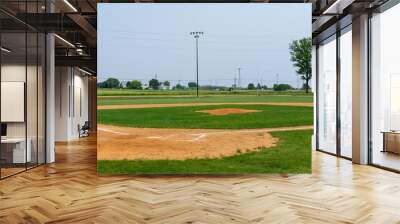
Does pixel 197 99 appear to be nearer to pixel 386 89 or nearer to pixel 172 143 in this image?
pixel 172 143

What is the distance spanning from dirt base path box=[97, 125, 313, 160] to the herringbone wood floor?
0.42 meters

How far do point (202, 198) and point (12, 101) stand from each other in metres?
3.84

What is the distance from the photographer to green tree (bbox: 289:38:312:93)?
7243mm

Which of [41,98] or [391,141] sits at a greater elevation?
[41,98]

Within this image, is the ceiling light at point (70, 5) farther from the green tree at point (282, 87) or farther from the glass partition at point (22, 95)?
the green tree at point (282, 87)

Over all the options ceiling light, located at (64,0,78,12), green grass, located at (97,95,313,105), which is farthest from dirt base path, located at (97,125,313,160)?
ceiling light, located at (64,0,78,12)

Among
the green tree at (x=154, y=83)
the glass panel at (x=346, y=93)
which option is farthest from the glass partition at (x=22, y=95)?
the glass panel at (x=346, y=93)

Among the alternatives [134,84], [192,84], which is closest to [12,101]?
[134,84]

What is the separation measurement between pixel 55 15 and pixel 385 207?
6801mm

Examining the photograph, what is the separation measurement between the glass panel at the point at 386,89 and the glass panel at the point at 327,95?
6.71ft

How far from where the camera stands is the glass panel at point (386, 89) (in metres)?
7.47

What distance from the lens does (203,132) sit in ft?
23.9

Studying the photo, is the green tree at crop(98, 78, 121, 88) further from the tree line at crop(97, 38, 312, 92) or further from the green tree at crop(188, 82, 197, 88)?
the green tree at crop(188, 82, 197, 88)

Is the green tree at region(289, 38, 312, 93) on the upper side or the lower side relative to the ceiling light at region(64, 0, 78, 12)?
lower
